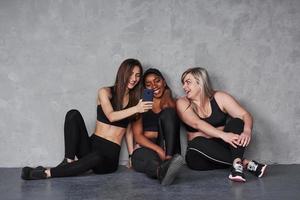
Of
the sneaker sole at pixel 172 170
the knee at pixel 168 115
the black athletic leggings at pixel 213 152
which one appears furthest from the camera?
the knee at pixel 168 115

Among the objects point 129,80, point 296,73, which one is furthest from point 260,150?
point 129,80

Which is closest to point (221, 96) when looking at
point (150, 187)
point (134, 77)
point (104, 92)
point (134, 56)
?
point (134, 77)

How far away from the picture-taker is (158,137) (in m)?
3.97

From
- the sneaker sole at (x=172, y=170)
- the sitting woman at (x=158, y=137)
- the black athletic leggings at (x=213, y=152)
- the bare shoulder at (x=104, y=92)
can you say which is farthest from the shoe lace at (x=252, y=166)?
the bare shoulder at (x=104, y=92)

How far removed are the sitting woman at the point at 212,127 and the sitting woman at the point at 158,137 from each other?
6.0 inches

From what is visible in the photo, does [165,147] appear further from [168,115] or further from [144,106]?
[144,106]

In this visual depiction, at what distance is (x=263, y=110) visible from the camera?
416cm

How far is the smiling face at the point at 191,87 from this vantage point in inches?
150

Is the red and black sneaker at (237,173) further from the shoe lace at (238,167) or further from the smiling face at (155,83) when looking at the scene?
the smiling face at (155,83)

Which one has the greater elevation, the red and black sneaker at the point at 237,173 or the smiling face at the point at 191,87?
the smiling face at the point at 191,87

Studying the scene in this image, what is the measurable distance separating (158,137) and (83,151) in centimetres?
79

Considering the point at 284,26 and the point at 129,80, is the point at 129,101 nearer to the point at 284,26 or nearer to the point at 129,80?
the point at 129,80

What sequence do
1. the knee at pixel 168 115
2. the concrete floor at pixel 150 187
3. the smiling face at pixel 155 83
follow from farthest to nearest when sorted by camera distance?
the smiling face at pixel 155 83, the knee at pixel 168 115, the concrete floor at pixel 150 187

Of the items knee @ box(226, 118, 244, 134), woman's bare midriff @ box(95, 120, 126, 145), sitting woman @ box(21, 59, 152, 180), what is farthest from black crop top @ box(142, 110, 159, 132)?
knee @ box(226, 118, 244, 134)
